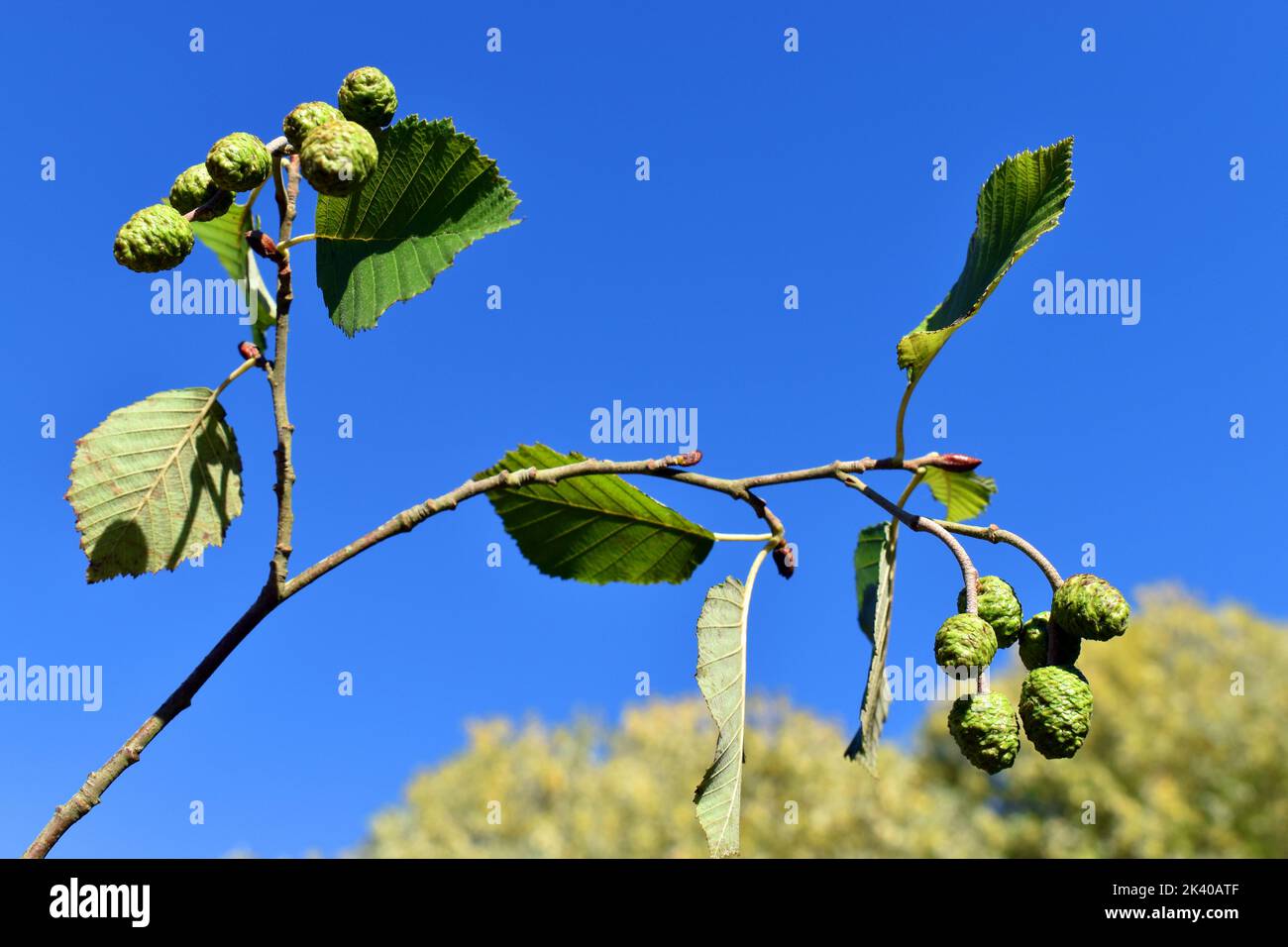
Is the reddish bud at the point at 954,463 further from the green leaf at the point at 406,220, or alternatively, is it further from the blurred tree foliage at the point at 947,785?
the blurred tree foliage at the point at 947,785

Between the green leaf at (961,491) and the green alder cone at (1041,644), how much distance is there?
0.20 meters

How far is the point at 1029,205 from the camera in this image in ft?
4.85

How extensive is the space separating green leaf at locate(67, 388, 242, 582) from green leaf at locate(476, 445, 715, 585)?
0.40 metres

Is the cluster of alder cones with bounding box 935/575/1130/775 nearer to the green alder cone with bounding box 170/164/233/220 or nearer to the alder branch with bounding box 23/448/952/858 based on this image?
the alder branch with bounding box 23/448/952/858

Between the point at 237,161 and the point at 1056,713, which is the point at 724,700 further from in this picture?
the point at 237,161

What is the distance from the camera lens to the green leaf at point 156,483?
1516 mm

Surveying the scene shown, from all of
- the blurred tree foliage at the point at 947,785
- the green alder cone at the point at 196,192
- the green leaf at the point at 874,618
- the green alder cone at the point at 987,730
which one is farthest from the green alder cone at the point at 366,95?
the blurred tree foliage at the point at 947,785

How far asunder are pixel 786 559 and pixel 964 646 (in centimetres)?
27

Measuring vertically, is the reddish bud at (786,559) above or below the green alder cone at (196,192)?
below

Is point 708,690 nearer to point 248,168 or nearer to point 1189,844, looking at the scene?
point 248,168

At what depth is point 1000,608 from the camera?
60.4 inches

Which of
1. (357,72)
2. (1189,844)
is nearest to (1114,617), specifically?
(357,72)

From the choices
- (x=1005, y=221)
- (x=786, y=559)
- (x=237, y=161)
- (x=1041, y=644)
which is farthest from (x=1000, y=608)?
(x=237, y=161)

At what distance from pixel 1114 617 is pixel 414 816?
84.2 ft
